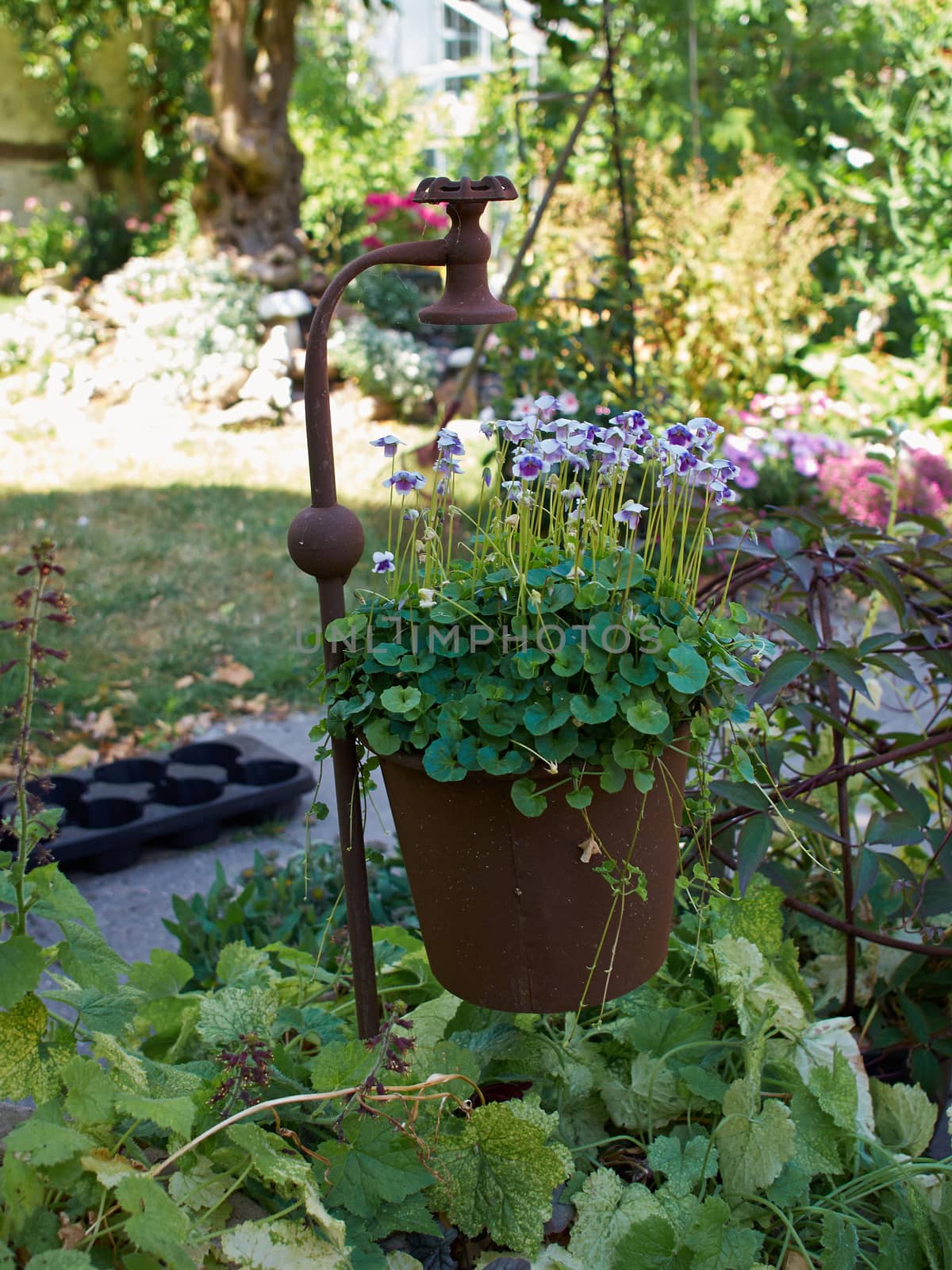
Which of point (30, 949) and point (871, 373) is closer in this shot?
point (30, 949)

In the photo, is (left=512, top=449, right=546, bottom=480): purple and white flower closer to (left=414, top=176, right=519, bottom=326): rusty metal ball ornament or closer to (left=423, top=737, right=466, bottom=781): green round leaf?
(left=414, top=176, right=519, bottom=326): rusty metal ball ornament

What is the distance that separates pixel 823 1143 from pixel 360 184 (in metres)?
10.2

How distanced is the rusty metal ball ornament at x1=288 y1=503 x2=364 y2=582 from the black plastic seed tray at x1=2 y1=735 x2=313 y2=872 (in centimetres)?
164

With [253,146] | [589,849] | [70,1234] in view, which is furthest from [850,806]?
[253,146]

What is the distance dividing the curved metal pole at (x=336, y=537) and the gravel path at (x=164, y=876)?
999mm

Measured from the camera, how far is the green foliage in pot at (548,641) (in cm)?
121

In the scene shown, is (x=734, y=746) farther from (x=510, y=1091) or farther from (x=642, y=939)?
(x=510, y=1091)

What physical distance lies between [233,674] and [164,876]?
1267 mm

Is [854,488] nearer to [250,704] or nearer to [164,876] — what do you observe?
[250,704]

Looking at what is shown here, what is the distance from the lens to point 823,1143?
57.6 inches

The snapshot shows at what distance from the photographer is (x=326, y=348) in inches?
51.1

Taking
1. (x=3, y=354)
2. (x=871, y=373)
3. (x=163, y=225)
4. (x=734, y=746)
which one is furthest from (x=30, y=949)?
(x=163, y=225)

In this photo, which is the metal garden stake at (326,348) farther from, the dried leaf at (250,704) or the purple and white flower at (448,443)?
the dried leaf at (250,704)

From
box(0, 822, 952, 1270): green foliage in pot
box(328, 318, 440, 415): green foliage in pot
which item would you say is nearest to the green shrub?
box(0, 822, 952, 1270): green foliage in pot
